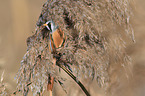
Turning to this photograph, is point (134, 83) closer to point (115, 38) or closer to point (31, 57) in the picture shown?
point (115, 38)

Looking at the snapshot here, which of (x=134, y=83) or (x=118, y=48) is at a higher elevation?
(x=118, y=48)

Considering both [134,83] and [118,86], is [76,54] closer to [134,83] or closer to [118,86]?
[118,86]

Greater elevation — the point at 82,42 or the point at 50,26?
the point at 50,26

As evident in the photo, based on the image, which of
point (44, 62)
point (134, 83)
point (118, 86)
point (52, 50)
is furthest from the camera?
point (134, 83)

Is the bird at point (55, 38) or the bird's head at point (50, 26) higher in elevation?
the bird's head at point (50, 26)

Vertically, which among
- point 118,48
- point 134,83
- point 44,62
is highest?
point 44,62

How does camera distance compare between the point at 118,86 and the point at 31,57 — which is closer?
the point at 31,57

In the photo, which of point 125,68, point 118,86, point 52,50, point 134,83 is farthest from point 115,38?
point 134,83

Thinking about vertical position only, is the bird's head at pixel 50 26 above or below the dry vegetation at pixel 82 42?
above

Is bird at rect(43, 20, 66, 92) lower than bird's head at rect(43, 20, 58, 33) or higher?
lower

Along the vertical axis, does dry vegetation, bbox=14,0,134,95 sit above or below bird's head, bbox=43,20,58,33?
below

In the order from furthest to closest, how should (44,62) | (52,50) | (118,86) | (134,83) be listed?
1. (134,83)
2. (118,86)
3. (52,50)
4. (44,62)
